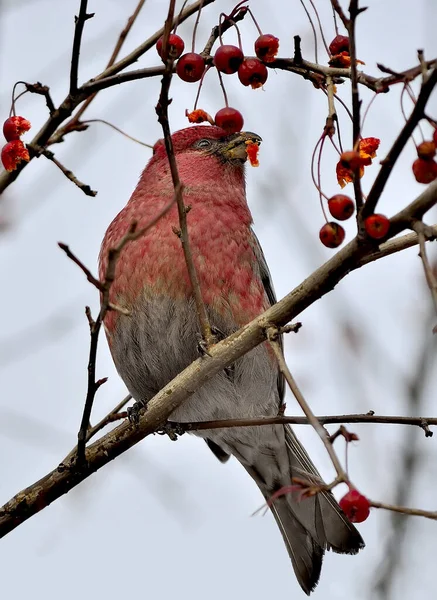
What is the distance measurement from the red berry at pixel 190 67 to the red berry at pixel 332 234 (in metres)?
0.65

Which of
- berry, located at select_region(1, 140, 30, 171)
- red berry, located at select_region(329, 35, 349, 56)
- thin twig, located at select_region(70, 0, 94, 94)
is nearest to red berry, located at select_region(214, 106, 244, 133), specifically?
red berry, located at select_region(329, 35, 349, 56)

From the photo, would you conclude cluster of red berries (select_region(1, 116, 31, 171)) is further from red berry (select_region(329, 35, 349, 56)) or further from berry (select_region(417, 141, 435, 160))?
berry (select_region(417, 141, 435, 160))

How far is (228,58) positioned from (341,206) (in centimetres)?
62

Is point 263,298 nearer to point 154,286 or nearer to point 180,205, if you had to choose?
point 154,286

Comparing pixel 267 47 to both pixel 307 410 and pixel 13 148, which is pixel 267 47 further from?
pixel 307 410

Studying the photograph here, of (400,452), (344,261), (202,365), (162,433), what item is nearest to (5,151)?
(202,365)

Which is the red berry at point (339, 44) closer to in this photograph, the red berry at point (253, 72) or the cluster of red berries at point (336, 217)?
the red berry at point (253, 72)

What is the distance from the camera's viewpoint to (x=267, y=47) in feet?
9.01

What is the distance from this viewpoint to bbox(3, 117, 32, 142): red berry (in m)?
3.01

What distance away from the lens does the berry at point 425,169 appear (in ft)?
7.35

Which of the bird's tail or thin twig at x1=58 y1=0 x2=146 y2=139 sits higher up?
thin twig at x1=58 y1=0 x2=146 y2=139

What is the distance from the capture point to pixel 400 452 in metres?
6.30

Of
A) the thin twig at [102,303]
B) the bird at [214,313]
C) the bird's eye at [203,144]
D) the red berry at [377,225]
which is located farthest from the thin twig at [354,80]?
the bird's eye at [203,144]

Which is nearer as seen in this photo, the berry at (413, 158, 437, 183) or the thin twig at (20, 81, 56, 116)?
the berry at (413, 158, 437, 183)
